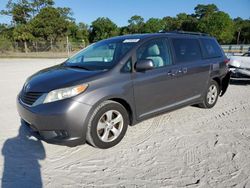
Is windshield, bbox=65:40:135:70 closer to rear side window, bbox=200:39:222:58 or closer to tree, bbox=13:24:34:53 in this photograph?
rear side window, bbox=200:39:222:58

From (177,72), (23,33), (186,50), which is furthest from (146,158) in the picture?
(23,33)

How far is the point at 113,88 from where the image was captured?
3688 mm

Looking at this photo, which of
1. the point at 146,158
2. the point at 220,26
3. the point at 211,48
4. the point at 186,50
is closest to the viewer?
the point at 146,158

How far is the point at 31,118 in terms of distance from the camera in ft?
11.5

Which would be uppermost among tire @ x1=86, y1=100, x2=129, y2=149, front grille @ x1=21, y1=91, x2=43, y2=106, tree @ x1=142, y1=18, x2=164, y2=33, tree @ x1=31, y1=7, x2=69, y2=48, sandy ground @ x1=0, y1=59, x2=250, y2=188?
tree @ x1=142, y1=18, x2=164, y2=33

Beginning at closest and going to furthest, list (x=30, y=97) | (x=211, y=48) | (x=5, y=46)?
(x=30, y=97) → (x=211, y=48) → (x=5, y=46)

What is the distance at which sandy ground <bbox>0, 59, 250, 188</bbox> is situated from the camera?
2.97 metres

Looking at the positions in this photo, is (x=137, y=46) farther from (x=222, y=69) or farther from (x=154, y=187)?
(x=222, y=69)

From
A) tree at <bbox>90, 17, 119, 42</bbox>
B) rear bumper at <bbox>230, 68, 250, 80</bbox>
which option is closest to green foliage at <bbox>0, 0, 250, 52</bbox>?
tree at <bbox>90, 17, 119, 42</bbox>

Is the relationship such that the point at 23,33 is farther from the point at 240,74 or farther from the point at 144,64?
the point at 144,64

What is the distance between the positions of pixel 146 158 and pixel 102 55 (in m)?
2.02

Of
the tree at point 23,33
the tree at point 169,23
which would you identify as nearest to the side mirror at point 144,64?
the tree at point 23,33

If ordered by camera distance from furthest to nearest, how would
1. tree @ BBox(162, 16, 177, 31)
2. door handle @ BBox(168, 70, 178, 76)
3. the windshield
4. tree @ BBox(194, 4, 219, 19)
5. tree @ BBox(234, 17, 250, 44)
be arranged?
tree @ BBox(194, 4, 219, 19)
tree @ BBox(162, 16, 177, 31)
tree @ BBox(234, 17, 250, 44)
door handle @ BBox(168, 70, 178, 76)
the windshield

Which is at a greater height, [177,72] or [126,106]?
[177,72]
